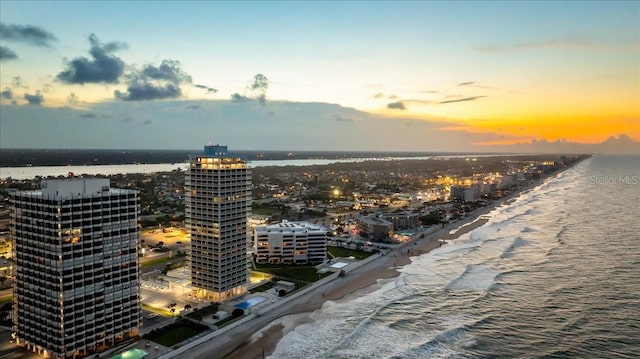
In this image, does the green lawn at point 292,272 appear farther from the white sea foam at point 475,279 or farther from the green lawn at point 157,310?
the white sea foam at point 475,279

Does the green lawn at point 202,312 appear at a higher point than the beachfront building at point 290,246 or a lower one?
lower

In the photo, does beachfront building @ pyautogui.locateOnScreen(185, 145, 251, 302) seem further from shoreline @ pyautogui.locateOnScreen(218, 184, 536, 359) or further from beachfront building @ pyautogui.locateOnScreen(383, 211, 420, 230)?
beachfront building @ pyautogui.locateOnScreen(383, 211, 420, 230)

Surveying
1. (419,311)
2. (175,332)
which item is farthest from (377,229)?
(175,332)

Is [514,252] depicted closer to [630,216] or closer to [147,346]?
[630,216]

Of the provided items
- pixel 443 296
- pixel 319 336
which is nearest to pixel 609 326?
pixel 443 296

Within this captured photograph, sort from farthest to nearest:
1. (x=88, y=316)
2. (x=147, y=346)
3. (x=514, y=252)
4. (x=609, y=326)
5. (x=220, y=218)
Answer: (x=514, y=252) → (x=220, y=218) → (x=609, y=326) → (x=147, y=346) → (x=88, y=316)

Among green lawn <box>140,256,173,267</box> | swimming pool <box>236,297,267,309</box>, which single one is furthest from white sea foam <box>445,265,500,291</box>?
green lawn <box>140,256,173,267</box>

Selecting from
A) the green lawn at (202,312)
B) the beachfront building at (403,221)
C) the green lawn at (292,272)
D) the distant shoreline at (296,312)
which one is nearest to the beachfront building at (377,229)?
the distant shoreline at (296,312)
